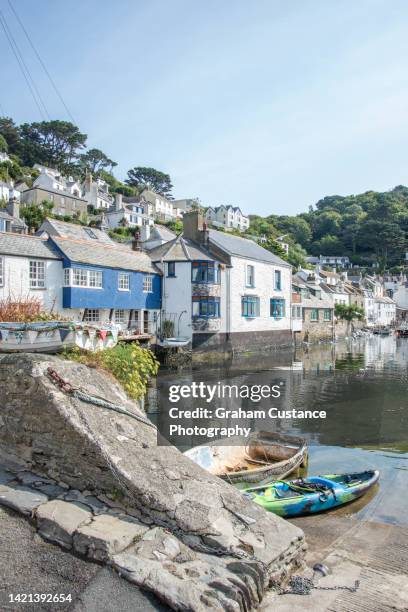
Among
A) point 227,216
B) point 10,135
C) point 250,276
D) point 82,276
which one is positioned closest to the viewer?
point 82,276

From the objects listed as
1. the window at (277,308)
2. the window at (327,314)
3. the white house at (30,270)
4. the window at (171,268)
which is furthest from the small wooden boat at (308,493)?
the window at (327,314)

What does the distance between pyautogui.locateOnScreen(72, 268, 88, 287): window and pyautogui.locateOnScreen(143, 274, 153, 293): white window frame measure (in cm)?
624

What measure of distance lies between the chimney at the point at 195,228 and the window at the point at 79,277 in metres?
13.6

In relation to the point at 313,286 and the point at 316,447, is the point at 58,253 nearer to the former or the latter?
the point at 316,447

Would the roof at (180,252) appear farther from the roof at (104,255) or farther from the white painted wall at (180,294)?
the roof at (104,255)

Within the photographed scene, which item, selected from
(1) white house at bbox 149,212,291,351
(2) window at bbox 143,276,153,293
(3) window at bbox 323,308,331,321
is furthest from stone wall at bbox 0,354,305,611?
(3) window at bbox 323,308,331,321

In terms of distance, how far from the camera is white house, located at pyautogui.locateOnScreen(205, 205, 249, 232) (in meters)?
112

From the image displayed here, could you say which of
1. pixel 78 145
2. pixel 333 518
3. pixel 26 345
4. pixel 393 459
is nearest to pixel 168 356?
pixel 26 345

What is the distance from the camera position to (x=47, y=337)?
16328mm

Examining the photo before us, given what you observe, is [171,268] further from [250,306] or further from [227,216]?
[227,216]

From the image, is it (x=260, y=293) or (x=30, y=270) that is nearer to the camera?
→ (x=30, y=270)

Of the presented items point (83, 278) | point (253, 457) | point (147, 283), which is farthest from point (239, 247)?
point (253, 457)

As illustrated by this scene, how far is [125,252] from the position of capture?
34.7m

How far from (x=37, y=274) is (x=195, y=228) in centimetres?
1704
